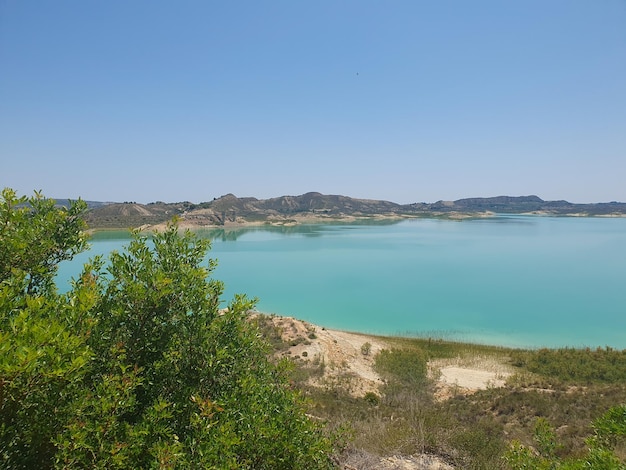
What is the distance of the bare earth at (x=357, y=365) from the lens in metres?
17.0

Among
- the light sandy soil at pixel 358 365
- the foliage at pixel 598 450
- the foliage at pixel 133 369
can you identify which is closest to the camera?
the foliage at pixel 133 369

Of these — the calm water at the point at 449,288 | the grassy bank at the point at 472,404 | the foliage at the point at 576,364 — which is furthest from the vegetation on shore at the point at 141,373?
the calm water at the point at 449,288

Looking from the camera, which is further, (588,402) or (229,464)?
(588,402)

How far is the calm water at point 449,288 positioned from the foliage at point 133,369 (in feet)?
82.1

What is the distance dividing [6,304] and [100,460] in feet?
5.85

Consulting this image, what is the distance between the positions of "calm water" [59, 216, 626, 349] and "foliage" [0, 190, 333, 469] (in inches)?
985

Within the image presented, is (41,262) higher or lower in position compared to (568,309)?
higher

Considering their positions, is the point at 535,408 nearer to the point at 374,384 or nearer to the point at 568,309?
the point at 374,384

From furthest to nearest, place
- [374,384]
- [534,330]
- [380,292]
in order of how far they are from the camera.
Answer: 1. [380,292]
2. [534,330]
3. [374,384]

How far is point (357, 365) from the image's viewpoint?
67.6ft

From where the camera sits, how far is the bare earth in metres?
17.0

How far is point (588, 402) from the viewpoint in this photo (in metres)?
13.3

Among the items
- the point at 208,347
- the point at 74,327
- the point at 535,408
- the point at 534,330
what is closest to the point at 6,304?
the point at 74,327

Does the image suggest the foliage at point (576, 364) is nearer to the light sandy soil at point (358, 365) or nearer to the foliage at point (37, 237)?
the light sandy soil at point (358, 365)
